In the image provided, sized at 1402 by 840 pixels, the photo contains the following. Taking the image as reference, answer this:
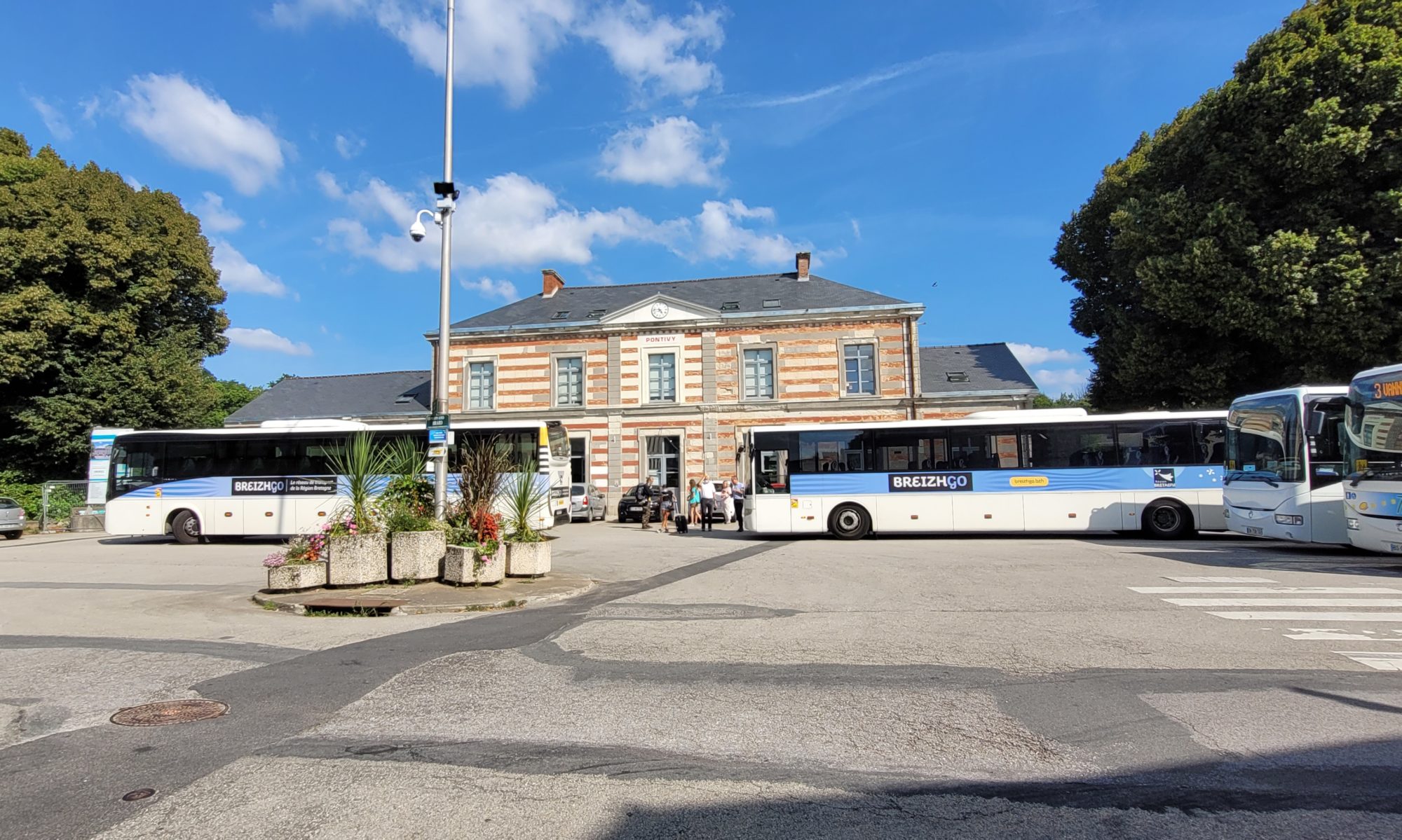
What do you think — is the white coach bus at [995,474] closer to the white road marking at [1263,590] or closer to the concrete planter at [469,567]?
the white road marking at [1263,590]

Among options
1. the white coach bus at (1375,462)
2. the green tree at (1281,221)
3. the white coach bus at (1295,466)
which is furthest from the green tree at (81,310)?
the white coach bus at (1375,462)

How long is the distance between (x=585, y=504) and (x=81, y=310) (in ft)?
67.0

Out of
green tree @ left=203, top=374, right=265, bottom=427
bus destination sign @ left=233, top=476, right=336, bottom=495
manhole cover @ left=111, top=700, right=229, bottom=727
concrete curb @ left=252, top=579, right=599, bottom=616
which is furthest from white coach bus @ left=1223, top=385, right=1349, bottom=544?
green tree @ left=203, top=374, right=265, bottom=427

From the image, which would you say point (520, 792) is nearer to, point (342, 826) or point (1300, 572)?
point (342, 826)

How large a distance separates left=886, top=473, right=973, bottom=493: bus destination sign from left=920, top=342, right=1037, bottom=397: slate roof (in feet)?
43.5

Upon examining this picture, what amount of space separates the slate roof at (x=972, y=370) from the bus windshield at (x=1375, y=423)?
707 inches

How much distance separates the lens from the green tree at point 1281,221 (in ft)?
60.4

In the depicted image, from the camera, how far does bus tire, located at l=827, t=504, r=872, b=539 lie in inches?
744

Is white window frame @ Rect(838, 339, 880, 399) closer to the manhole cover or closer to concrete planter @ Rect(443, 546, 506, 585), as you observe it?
concrete planter @ Rect(443, 546, 506, 585)

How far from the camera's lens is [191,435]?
20078mm

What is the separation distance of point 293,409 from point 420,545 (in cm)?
3033

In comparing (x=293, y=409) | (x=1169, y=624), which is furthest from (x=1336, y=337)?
(x=293, y=409)

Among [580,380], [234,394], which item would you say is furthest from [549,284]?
[234,394]

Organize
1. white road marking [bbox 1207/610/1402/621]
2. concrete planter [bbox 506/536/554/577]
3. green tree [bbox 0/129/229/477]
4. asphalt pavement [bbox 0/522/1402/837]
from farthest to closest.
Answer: green tree [bbox 0/129/229/477], concrete planter [bbox 506/536/554/577], white road marking [bbox 1207/610/1402/621], asphalt pavement [bbox 0/522/1402/837]
